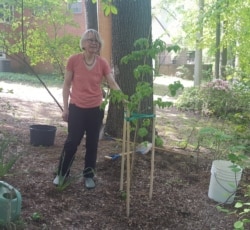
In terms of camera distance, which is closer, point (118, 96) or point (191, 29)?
point (118, 96)

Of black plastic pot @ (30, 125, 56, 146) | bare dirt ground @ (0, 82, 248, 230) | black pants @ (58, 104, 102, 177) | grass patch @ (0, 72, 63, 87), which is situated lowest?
bare dirt ground @ (0, 82, 248, 230)

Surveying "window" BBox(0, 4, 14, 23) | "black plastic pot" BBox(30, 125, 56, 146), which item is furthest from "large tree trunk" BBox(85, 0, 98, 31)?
"black plastic pot" BBox(30, 125, 56, 146)

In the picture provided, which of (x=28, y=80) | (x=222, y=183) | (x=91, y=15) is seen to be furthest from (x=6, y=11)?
(x=28, y=80)

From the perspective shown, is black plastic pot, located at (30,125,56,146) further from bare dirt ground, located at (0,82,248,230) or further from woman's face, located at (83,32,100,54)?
woman's face, located at (83,32,100,54)

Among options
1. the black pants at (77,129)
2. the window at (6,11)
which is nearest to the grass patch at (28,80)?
the window at (6,11)

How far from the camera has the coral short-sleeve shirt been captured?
3.46 metres

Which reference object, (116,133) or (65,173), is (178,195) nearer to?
(65,173)

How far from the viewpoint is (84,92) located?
3480 mm

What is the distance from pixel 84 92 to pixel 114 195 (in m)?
1.13

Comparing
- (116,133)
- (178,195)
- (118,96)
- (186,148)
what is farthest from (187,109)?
(118,96)

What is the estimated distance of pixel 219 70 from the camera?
12648 mm

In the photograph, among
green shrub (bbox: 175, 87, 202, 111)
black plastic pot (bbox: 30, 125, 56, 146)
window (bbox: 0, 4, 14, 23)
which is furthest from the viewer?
green shrub (bbox: 175, 87, 202, 111)

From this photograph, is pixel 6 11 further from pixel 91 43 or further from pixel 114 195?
pixel 114 195

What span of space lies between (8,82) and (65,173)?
13345 millimetres
